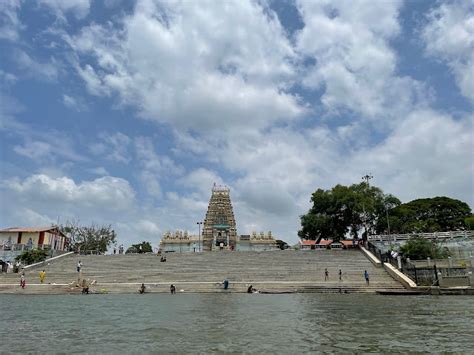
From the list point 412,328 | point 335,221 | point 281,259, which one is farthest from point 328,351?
point 335,221

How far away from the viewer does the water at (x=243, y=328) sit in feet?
33.6

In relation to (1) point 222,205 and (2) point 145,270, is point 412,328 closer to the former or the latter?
(2) point 145,270

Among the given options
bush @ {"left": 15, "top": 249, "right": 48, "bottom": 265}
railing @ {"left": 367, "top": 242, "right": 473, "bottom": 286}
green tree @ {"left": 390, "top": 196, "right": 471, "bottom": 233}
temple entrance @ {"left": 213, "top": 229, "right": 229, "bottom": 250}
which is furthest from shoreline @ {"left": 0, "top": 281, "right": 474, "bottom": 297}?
temple entrance @ {"left": 213, "top": 229, "right": 229, "bottom": 250}

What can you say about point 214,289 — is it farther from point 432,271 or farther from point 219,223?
point 219,223

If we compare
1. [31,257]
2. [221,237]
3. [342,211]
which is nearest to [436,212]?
[342,211]

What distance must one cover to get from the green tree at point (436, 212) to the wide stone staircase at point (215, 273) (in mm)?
31216

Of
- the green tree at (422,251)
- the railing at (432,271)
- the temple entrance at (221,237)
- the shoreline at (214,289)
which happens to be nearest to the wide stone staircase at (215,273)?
the shoreline at (214,289)

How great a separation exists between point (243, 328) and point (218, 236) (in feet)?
222

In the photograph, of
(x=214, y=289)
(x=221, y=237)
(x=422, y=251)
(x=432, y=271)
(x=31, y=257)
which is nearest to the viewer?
(x=432, y=271)

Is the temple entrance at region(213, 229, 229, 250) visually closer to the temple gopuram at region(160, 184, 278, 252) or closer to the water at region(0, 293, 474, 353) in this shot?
the temple gopuram at region(160, 184, 278, 252)

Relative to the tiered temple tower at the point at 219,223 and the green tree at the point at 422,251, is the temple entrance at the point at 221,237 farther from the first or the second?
the green tree at the point at 422,251

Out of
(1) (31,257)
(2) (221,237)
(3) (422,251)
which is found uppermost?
(2) (221,237)

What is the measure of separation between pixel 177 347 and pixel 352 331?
499 centimetres

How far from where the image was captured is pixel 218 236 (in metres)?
80.4
